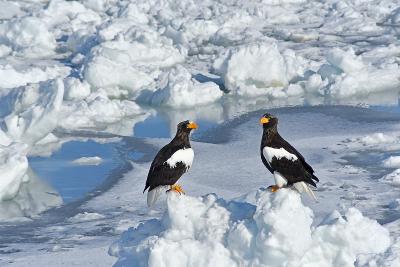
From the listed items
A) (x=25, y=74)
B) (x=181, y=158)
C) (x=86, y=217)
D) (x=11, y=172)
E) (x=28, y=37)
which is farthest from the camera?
(x=28, y=37)

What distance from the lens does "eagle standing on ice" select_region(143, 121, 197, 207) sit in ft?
19.5

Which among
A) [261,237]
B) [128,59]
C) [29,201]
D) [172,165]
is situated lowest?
[29,201]

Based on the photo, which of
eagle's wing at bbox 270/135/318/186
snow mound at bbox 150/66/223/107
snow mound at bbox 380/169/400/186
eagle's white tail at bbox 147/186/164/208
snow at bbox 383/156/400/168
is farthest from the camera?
snow mound at bbox 150/66/223/107

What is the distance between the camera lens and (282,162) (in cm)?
579

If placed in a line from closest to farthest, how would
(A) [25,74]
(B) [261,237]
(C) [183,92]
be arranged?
(B) [261,237] < (C) [183,92] < (A) [25,74]

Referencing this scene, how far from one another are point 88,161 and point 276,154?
4.81 meters

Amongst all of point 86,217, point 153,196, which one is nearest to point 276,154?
point 153,196

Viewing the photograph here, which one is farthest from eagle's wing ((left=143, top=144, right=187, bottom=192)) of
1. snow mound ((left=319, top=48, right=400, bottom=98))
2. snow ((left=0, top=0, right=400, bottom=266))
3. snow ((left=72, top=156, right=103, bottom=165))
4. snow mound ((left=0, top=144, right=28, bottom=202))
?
snow mound ((left=319, top=48, right=400, bottom=98))

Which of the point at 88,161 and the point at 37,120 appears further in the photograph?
the point at 37,120

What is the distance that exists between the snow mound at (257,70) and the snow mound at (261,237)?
829 cm

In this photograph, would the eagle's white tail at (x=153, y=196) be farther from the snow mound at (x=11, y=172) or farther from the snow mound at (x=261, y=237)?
the snow mound at (x=11, y=172)

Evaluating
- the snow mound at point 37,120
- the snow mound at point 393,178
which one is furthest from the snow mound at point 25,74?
the snow mound at point 393,178

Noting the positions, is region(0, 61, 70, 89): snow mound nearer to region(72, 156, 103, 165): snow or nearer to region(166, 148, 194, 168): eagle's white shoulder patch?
region(72, 156, 103, 165): snow

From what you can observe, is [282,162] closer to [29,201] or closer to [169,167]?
[169,167]
